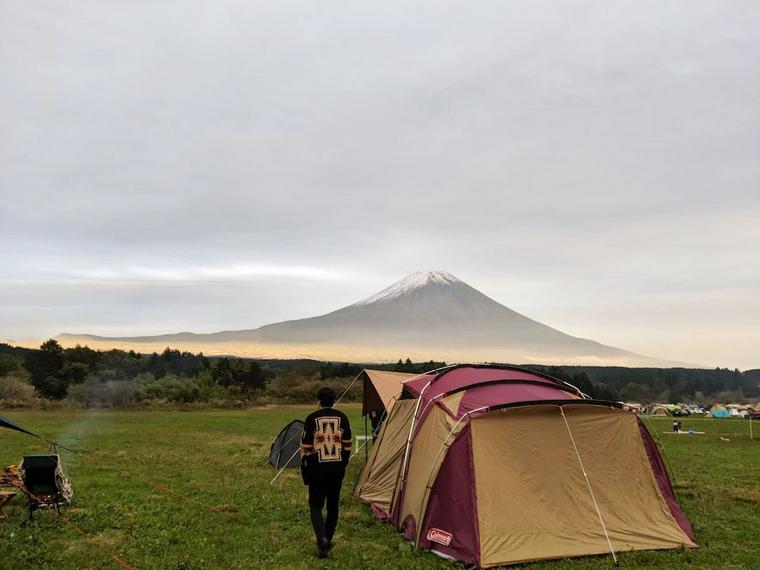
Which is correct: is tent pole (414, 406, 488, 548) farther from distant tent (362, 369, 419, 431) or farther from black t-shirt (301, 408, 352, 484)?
distant tent (362, 369, 419, 431)

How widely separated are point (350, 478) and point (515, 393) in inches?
212

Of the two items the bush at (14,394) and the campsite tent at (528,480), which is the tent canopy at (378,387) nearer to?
the campsite tent at (528,480)

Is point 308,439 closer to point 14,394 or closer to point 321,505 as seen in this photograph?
point 321,505

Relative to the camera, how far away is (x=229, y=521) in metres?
8.09

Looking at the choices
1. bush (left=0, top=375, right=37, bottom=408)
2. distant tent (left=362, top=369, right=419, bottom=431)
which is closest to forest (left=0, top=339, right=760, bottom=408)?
bush (left=0, top=375, right=37, bottom=408)

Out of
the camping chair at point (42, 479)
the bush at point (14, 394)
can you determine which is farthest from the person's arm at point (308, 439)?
the bush at point (14, 394)

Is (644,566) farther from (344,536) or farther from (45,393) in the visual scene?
(45,393)

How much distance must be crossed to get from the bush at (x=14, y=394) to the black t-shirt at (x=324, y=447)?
124 feet

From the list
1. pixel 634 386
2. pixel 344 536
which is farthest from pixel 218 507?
pixel 634 386

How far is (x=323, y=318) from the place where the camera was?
11750 centimetres

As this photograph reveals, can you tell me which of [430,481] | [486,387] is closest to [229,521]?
[430,481]

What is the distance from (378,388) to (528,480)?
6.90 m

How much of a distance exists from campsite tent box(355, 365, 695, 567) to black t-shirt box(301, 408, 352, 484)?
1.17m

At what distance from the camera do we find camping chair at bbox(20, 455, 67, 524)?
7.73 m
